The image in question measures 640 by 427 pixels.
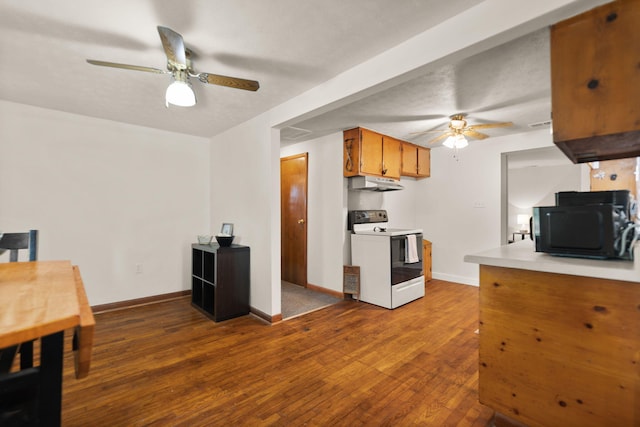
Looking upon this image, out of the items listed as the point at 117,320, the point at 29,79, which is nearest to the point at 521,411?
the point at 117,320

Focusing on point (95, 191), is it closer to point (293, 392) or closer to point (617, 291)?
point (293, 392)

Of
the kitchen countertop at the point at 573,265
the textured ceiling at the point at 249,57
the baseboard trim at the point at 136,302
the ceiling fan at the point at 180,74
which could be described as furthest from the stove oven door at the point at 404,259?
the baseboard trim at the point at 136,302

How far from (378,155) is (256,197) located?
185cm

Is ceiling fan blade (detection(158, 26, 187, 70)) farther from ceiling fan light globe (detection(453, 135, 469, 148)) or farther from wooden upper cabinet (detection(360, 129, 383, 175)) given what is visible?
ceiling fan light globe (detection(453, 135, 469, 148))

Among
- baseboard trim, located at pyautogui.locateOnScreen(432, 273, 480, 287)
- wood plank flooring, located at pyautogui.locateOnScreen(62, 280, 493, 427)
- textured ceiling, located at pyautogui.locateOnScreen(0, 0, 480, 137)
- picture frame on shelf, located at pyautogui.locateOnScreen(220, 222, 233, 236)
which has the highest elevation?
textured ceiling, located at pyautogui.locateOnScreen(0, 0, 480, 137)

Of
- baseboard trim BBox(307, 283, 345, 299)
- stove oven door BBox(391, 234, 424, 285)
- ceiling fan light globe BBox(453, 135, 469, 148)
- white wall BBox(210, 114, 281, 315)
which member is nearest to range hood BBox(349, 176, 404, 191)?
stove oven door BBox(391, 234, 424, 285)

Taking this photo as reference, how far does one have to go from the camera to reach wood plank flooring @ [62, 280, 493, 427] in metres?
1.66

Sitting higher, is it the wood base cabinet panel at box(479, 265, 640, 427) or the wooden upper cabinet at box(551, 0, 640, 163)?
the wooden upper cabinet at box(551, 0, 640, 163)

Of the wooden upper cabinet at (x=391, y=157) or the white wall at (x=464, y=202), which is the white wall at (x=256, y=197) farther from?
the white wall at (x=464, y=202)

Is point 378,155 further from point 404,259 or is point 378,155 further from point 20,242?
point 20,242

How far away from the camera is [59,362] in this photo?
0.86m

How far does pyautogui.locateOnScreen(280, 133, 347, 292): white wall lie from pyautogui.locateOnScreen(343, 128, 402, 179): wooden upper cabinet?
0.47 feet

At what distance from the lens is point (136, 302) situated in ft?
11.7

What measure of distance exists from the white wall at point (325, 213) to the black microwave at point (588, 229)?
2.54 m
